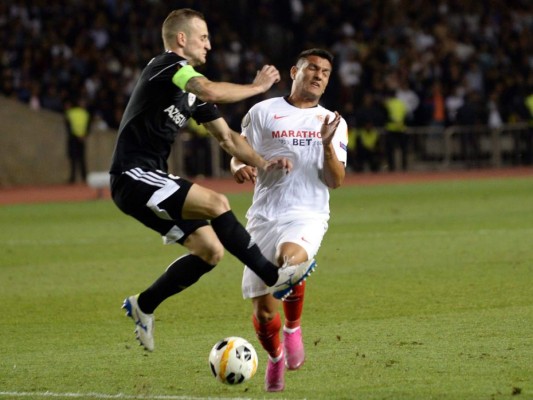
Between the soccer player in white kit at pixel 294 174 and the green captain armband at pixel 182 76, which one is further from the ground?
the green captain armband at pixel 182 76

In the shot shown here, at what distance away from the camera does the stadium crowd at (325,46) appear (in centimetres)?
2897

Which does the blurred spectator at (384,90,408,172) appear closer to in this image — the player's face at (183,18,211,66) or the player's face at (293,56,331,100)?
the player's face at (293,56,331,100)

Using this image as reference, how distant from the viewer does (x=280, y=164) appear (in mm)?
7473

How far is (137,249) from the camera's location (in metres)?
15.5

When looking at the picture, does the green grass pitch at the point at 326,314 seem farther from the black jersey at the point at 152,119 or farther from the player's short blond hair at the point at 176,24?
the player's short blond hair at the point at 176,24

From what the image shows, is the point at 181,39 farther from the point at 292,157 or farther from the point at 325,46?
the point at 325,46

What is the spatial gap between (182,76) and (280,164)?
0.82 m

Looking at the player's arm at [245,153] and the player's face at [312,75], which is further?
the player's face at [312,75]

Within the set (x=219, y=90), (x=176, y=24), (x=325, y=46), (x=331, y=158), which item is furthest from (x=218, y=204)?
(x=325, y=46)

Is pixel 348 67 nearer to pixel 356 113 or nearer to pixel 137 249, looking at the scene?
pixel 356 113

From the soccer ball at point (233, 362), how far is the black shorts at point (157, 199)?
2.44ft

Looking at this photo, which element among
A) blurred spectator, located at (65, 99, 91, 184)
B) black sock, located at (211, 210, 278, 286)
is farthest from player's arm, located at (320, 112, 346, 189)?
blurred spectator, located at (65, 99, 91, 184)

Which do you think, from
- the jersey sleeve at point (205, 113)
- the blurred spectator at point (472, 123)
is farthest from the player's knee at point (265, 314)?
the blurred spectator at point (472, 123)

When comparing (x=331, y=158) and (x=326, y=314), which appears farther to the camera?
(x=326, y=314)
